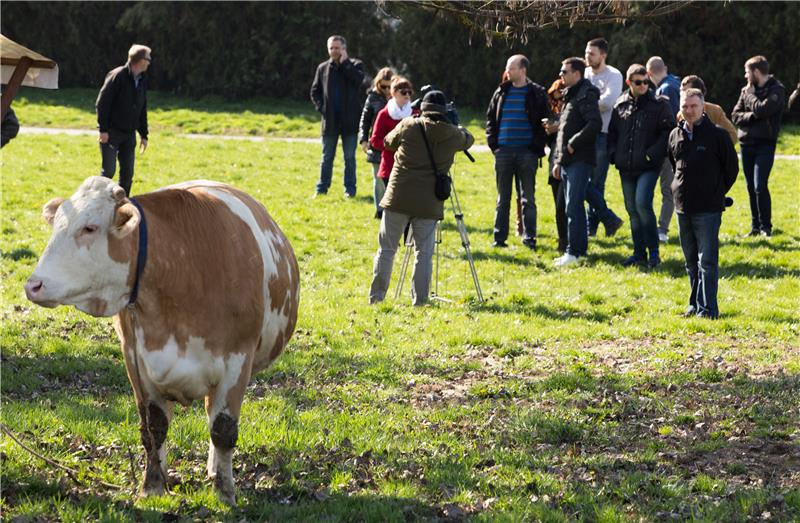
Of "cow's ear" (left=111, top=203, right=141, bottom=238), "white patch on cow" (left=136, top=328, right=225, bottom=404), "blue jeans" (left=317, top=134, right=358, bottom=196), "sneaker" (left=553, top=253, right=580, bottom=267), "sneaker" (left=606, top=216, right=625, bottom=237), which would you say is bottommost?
"sneaker" (left=553, top=253, right=580, bottom=267)

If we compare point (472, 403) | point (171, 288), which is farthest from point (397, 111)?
point (171, 288)

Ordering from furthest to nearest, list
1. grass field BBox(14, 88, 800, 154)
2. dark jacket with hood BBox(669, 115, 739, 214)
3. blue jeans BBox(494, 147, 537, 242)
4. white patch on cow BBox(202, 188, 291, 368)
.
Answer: grass field BBox(14, 88, 800, 154)
blue jeans BBox(494, 147, 537, 242)
dark jacket with hood BBox(669, 115, 739, 214)
white patch on cow BBox(202, 188, 291, 368)

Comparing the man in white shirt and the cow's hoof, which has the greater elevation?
the man in white shirt

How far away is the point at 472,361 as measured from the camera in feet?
29.8

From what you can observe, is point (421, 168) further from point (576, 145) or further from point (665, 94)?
point (665, 94)

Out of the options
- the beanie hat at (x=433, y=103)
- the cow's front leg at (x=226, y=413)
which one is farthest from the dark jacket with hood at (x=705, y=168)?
the cow's front leg at (x=226, y=413)

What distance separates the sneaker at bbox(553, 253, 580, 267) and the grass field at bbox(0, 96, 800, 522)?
0.80ft

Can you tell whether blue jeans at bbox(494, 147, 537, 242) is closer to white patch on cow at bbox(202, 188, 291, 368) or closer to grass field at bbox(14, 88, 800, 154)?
white patch on cow at bbox(202, 188, 291, 368)

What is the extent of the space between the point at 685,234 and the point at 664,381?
251cm

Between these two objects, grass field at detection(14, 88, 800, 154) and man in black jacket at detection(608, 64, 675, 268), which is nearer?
man in black jacket at detection(608, 64, 675, 268)

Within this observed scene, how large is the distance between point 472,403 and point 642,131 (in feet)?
17.9

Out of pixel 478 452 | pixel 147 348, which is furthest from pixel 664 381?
pixel 147 348

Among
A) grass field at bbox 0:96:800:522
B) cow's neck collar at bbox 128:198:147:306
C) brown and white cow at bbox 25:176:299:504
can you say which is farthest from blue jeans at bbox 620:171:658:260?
cow's neck collar at bbox 128:198:147:306

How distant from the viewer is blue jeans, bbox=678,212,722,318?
10273 millimetres
